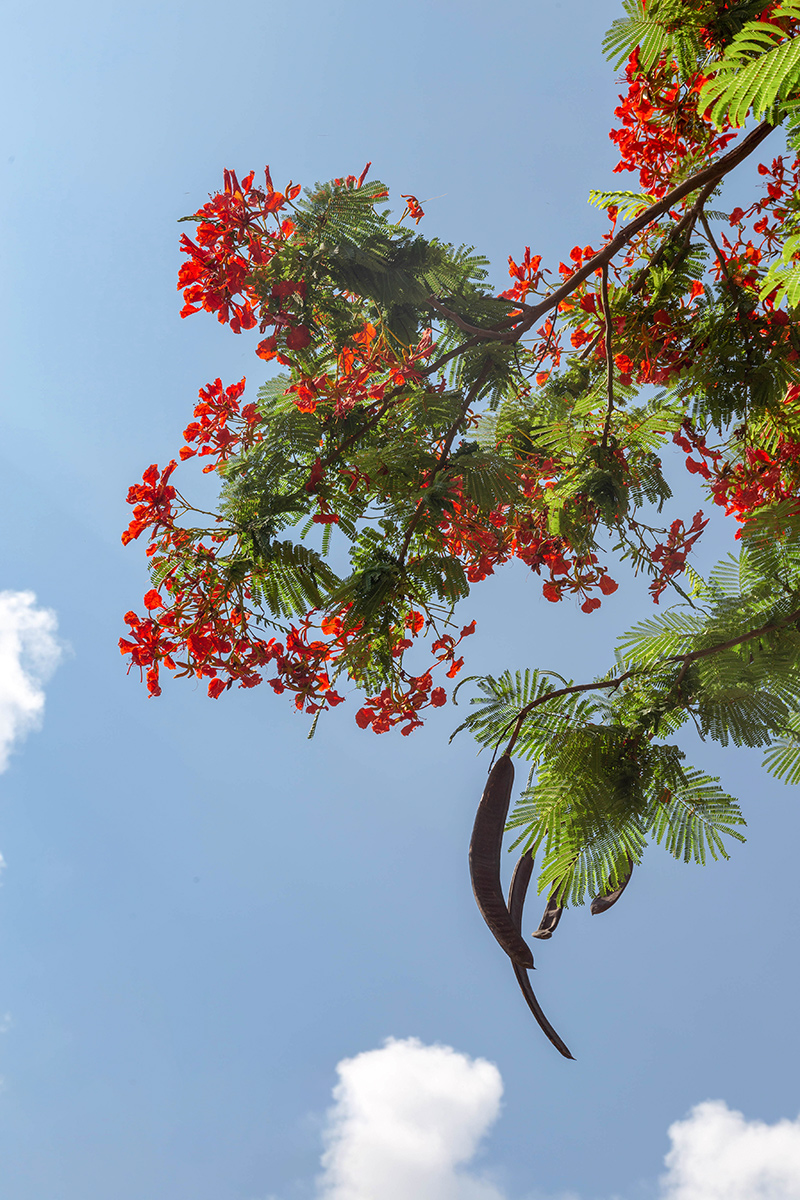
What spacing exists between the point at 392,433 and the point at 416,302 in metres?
0.58

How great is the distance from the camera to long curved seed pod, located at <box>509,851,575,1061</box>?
3.13 metres

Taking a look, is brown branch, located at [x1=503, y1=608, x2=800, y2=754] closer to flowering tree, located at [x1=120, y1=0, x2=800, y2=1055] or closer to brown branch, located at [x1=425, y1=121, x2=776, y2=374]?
flowering tree, located at [x1=120, y1=0, x2=800, y2=1055]

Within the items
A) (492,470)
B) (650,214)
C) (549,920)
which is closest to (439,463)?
(492,470)

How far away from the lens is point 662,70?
4098mm

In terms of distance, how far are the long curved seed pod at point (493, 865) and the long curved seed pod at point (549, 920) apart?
1.06 ft

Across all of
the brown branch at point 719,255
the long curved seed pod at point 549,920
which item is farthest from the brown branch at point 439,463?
the long curved seed pod at point 549,920

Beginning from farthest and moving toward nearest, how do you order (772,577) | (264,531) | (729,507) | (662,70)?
(729,507) → (662,70) → (772,577) → (264,531)

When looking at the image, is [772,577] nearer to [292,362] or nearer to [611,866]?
[611,866]

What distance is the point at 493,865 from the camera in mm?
3215

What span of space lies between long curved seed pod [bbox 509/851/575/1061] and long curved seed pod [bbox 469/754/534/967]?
2.3 inches

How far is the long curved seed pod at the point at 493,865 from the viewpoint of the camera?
3.14 m

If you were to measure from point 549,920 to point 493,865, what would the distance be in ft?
1.80

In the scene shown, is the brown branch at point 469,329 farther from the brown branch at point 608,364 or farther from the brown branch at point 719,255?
the brown branch at point 719,255

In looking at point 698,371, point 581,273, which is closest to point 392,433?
point 581,273
